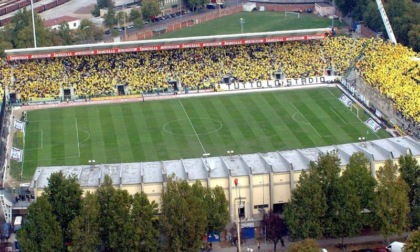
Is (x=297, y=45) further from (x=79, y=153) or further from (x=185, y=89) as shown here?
(x=79, y=153)

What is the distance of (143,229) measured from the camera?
58.5 metres

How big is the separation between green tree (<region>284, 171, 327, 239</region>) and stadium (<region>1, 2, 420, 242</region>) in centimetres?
502

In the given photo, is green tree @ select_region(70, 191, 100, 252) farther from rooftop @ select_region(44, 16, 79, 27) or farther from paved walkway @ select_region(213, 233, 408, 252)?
rooftop @ select_region(44, 16, 79, 27)

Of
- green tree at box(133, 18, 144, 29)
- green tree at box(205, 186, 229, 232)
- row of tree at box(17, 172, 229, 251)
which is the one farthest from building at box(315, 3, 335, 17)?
row of tree at box(17, 172, 229, 251)

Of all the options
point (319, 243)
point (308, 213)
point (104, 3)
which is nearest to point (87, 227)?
point (308, 213)

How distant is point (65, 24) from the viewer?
393ft

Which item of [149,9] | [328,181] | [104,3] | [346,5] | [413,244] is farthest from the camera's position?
[104,3]

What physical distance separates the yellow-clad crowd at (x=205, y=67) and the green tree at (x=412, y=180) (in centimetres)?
2865

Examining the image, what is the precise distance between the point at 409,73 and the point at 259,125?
1800 cm

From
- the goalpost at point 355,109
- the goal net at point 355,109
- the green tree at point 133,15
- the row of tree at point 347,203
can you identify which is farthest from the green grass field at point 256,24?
the row of tree at point 347,203

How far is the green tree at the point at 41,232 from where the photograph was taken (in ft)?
188

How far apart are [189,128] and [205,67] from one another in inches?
583

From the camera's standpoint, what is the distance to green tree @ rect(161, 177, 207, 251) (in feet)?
191

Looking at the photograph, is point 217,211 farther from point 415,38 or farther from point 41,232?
point 415,38
